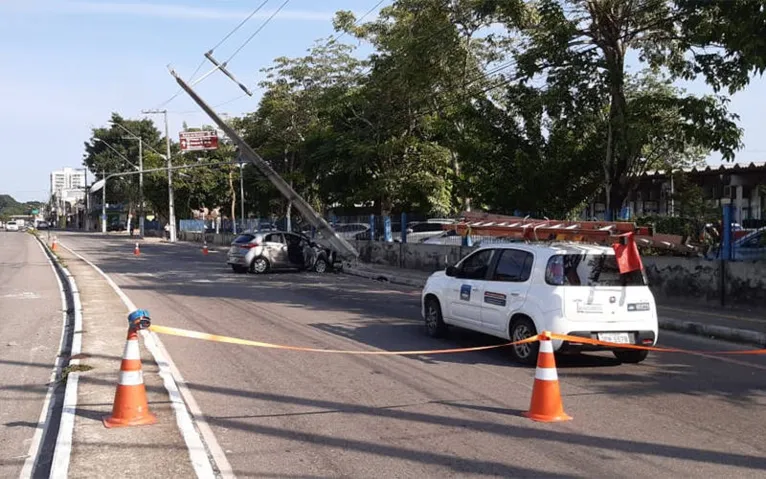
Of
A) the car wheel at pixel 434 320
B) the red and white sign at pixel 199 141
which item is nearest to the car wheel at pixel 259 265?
the car wheel at pixel 434 320

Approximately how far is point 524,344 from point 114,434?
16.7 feet

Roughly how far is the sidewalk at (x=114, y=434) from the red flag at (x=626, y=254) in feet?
17.9

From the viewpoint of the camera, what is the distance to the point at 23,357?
9773 millimetres

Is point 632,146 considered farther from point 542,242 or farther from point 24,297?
point 24,297

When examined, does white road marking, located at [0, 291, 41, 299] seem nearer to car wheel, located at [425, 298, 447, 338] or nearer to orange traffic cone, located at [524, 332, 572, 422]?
car wheel, located at [425, 298, 447, 338]

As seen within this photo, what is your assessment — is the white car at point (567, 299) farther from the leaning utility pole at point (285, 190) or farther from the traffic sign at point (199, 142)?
the traffic sign at point (199, 142)

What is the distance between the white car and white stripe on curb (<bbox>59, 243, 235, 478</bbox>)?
13.5ft

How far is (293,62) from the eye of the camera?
142 feet

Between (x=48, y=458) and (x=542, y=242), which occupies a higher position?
(x=542, y=242)

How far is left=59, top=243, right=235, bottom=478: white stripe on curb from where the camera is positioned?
5145 mm

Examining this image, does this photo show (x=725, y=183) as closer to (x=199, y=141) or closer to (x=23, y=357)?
(x=23, y=357)

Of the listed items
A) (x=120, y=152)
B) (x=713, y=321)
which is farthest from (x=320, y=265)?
(x=120, y=152)

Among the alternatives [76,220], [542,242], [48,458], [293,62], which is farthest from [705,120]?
[76,220]

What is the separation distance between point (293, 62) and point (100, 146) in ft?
211
